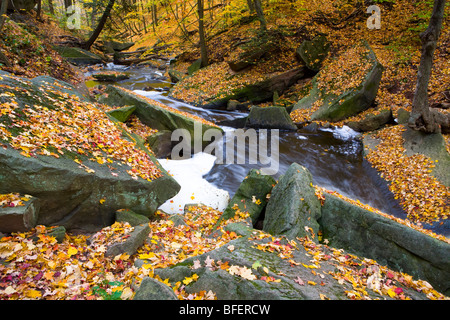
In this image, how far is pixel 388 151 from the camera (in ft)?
32.1

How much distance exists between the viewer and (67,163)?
4098 mm

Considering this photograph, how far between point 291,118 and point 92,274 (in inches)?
507

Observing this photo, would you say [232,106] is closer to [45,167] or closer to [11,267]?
[45,167]

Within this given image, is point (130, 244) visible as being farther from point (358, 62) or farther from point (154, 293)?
point (358, 62)

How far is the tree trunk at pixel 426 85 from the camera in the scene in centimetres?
757

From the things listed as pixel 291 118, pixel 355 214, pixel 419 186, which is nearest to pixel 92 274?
pixel 355 214

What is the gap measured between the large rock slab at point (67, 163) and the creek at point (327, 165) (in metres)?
3.58

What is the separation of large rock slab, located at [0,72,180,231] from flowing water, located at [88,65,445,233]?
3630 mm

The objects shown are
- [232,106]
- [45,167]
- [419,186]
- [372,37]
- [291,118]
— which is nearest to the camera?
[45,167]

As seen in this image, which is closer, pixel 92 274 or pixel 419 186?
pixel 92 274

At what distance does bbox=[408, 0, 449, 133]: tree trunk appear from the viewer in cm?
757

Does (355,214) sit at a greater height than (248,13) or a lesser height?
lesser

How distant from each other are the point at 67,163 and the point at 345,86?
542 inches

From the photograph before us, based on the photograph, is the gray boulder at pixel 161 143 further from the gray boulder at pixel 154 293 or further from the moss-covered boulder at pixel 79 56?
the moss-covered boulder at pixel 79 56
